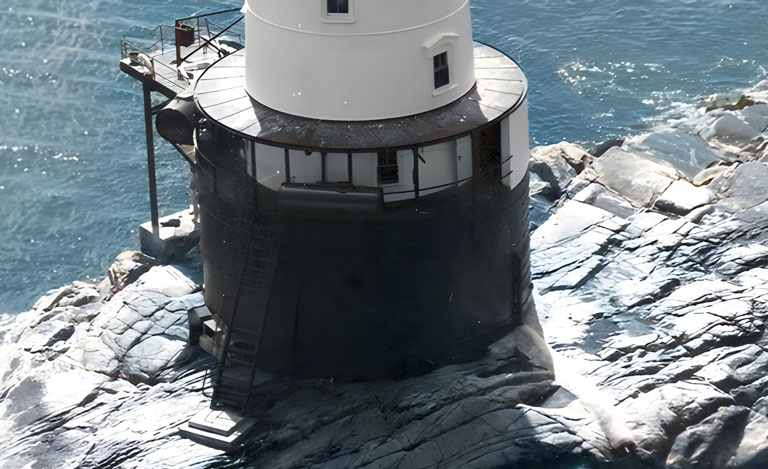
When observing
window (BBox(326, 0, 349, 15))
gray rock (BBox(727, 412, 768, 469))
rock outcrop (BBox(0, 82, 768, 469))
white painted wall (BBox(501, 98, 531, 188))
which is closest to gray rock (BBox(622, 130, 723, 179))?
rock outcrop (BBox(0, 82, 768, 469))

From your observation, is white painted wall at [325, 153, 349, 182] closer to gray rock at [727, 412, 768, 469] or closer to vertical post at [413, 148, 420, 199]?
vertical post at [413, 148, 420, 199]

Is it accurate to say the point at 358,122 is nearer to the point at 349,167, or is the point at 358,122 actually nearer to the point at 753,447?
the point at 349,167

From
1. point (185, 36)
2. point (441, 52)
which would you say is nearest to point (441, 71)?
point (441, 52)

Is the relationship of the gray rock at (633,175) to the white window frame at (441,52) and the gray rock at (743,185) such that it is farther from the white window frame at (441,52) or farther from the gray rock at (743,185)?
the white window frame at (441,52)

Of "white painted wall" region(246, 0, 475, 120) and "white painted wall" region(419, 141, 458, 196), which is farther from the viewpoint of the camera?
"white painted wall" region(419, 141, 458, 196)

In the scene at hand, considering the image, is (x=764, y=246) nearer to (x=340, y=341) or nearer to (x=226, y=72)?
(x=340, y=341)

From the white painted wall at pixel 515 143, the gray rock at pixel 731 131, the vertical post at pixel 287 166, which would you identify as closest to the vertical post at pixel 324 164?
the vertical post at pixel 287 166

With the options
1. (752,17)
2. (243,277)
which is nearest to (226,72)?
(243,277)
